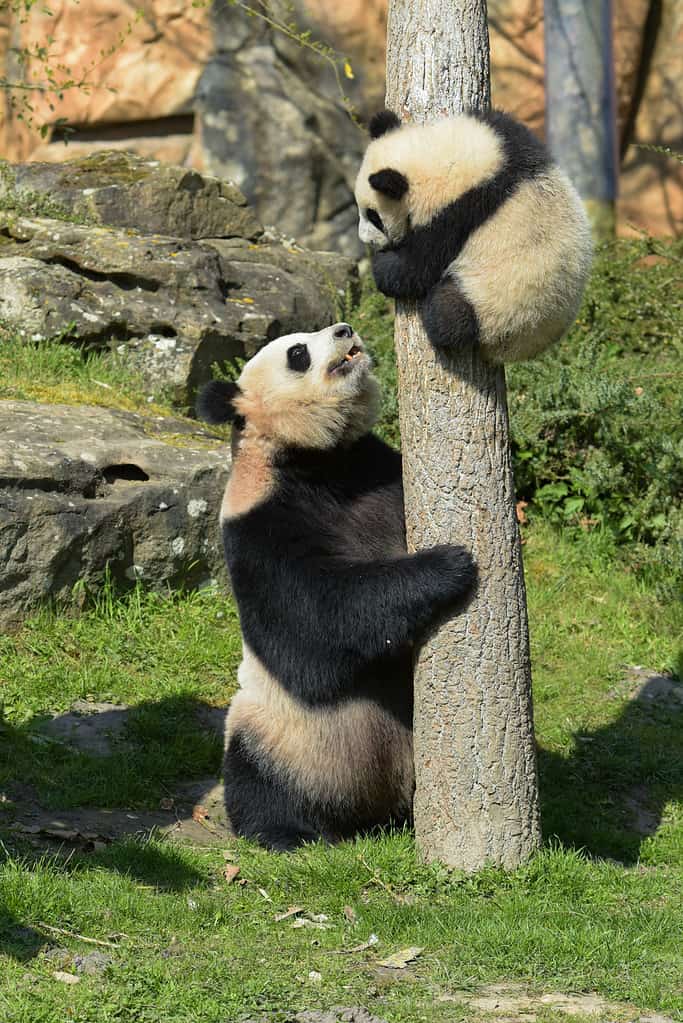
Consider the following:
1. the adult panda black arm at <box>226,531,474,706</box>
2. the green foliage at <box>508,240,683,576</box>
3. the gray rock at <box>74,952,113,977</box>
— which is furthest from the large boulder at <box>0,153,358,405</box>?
the gray rock at <box>74,952,113,977</box>

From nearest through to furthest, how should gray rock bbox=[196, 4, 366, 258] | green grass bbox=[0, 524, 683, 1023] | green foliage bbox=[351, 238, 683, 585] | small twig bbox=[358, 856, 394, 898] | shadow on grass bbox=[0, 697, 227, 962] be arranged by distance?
green grass bbox=[0, 524, 683, 1023]
small twig bbox=[358, 856, 394, 898]
shadow on grass bbox=[0, 697, 227, 962]
green foliage bbox=[351, 238, 683, 585]
gray rock bbox=[196, 4, 366, 258]

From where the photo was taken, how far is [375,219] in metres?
4.23

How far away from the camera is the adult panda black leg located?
5105 millimetres

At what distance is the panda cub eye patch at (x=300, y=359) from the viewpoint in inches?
196

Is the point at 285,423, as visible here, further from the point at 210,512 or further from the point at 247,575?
the point at 210,512

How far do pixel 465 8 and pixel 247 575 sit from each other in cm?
223

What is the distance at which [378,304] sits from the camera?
31.7ft

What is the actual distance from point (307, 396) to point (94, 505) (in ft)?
7.94

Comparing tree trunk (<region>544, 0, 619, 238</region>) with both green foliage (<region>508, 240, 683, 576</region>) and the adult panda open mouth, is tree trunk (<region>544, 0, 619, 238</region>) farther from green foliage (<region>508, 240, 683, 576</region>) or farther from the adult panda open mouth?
the adult panda open mouth

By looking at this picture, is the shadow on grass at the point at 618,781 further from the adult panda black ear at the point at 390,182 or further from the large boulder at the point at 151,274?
the large boulder at the point at 151,274

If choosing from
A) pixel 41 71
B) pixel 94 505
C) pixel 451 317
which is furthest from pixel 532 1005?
pixel 41 71

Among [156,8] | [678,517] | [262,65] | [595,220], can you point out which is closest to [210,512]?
[678,517]

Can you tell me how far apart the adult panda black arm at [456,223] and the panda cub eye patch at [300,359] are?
785mm

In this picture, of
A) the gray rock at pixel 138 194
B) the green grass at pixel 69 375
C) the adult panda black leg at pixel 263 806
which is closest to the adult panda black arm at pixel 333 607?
the adult panda black leg at pixel 263 806
